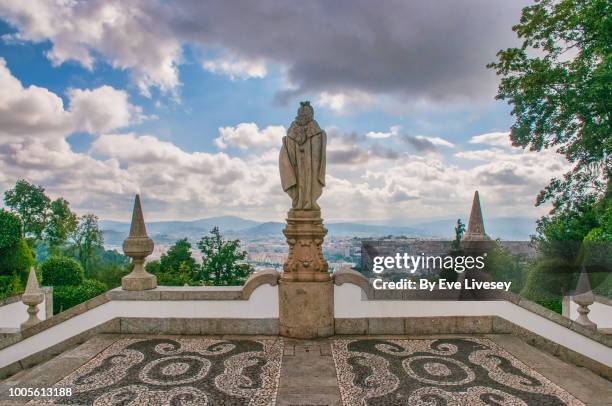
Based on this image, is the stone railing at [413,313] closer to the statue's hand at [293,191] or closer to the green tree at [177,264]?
the statue's hand at [293,191]

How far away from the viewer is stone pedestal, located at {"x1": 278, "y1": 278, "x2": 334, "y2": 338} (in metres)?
5.71

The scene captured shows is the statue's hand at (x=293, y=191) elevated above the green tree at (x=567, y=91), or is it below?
below

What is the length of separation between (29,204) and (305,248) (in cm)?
2331

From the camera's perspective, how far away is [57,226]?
78.5 ft

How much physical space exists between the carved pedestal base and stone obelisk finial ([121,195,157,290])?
2.18 metres

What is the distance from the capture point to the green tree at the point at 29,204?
22.4 m

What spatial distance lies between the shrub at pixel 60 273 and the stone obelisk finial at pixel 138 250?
10524 mm

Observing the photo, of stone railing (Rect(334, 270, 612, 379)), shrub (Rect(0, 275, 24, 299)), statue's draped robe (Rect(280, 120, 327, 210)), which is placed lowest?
shrub (Rect(0, 275, 24, 299))

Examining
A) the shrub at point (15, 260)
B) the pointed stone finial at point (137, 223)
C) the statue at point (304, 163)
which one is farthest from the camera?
the shrub at point (15, 260)

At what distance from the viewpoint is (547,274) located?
9.70 m

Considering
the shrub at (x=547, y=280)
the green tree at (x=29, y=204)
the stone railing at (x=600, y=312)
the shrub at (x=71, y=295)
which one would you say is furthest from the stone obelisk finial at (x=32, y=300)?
the green tree at (x=29, y=204)

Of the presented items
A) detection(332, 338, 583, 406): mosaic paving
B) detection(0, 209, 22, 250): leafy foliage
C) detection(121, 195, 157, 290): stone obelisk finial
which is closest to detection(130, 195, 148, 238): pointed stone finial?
detection(121, 195, 157, 290): stone obelisk finial

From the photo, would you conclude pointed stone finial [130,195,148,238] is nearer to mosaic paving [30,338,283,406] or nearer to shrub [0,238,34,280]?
mosaic paving [30,338,283,406]

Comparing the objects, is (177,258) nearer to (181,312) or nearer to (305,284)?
(181,312)
